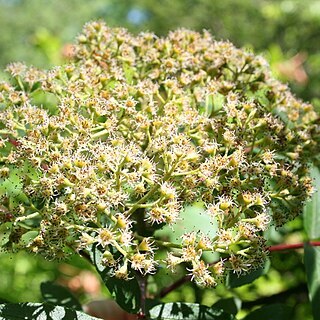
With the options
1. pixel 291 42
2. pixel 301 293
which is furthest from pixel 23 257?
pixel 291 42

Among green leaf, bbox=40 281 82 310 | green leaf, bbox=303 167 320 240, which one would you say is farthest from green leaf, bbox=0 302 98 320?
green leaf, bbox=303 167 320 240

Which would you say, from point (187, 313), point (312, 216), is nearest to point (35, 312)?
point (187, 313)

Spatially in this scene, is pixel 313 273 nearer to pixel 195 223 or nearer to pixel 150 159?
Result: pixel 195 223

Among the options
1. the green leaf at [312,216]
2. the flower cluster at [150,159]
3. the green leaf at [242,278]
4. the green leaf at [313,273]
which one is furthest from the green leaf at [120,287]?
the green leaf at [312,216]

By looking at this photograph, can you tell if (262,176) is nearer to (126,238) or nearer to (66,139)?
(126,238)

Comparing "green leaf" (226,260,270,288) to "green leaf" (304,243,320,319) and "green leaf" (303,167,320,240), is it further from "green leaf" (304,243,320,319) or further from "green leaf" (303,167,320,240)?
"green leaf" (303,167,320,240)
